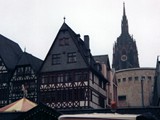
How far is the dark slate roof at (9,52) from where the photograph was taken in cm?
4306

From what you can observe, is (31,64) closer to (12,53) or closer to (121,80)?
(12,53)

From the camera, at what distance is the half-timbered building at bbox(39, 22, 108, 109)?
38125 mm

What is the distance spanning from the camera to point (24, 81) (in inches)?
1602

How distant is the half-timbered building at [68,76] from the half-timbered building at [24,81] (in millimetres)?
975

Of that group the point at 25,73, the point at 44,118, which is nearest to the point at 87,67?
the point at 25,73

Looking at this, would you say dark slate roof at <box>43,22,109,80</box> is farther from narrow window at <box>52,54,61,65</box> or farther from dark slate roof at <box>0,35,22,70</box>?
dark slate roof at <box>0,35,22,70</box>

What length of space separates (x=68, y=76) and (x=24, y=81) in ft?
18.0

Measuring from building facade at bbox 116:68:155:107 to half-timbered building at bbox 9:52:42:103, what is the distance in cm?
3404

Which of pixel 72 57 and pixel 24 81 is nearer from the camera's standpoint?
pixel 72 57

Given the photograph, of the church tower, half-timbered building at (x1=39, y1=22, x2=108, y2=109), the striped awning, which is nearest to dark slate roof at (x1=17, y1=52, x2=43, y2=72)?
half-timbered building at (x1=39, y1=22, x2=108, y2=109)

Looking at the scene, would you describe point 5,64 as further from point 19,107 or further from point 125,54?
point 125,54

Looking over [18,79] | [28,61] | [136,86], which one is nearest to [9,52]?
[28,61]

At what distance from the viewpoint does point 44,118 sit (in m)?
22.8

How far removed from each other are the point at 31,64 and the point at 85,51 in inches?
264
